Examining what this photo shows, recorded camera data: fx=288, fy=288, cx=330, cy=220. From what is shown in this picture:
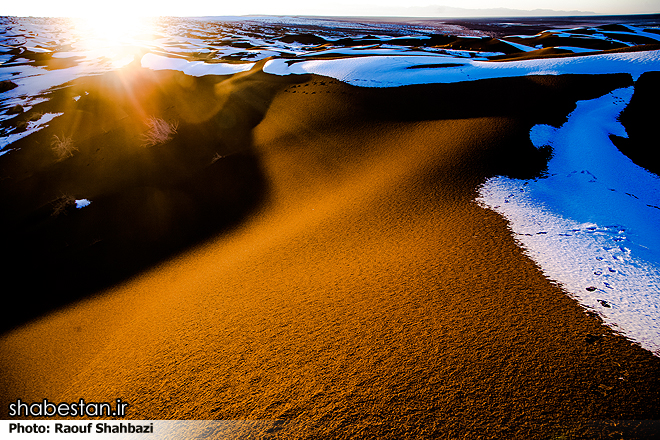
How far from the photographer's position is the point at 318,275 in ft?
14.0

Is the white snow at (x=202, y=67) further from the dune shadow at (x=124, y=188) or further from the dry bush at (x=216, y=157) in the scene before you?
the dry bush at (x=216, y=157)

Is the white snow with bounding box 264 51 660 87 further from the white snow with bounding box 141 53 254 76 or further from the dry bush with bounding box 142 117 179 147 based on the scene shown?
the dry bush with bounding box 142 117 179 147

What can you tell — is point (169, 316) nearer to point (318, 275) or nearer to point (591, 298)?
point (318, 275)

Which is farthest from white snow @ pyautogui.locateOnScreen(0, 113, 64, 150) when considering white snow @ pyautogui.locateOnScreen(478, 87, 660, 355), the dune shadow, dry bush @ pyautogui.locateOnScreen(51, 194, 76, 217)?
white snow @ pyautogui.locateOnScreen(478, 87, 660, 355)

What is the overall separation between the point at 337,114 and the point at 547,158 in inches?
278

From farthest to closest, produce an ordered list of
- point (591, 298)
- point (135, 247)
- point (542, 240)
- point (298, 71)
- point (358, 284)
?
point (298, 71) → point (135, 247) → point (542, 240) → point (358, 284) → point (591, 298)

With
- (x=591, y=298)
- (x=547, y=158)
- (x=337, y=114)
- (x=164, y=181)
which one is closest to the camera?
(x=591, y=298)

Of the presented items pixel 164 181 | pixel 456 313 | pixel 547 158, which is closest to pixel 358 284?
pixel 456 313

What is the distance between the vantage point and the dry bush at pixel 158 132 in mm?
11781

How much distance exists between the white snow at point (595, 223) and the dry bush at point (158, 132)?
12030 mm

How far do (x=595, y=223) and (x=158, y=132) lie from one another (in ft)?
45.8

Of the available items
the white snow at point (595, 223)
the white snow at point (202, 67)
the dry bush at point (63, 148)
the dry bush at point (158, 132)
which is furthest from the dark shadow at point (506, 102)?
the dry bush at point (63, 148)

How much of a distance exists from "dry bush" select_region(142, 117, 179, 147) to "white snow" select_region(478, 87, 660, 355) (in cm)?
1203

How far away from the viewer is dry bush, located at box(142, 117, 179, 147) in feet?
38.7
